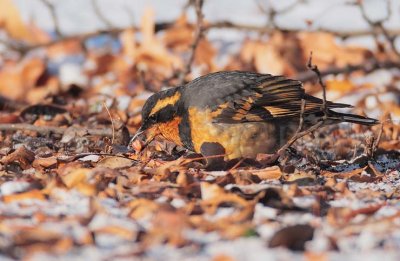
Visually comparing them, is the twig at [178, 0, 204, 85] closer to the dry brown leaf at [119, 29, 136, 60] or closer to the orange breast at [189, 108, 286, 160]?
the dry brown leaf at [119, 29, 136, 60]

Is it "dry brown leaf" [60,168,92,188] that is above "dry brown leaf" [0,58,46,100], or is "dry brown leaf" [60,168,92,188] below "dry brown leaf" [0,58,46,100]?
below

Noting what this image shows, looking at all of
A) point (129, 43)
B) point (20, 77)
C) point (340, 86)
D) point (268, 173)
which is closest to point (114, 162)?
point (268, 173)

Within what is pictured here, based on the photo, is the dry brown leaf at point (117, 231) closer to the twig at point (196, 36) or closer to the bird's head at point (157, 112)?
the bird's head at point (157, 112)

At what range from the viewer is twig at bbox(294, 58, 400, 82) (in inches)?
338

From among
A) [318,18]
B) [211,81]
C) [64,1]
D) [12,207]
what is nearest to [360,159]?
[211,81]

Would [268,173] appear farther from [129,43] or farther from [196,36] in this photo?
[129,43]

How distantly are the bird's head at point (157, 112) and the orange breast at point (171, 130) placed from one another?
0.9 inches

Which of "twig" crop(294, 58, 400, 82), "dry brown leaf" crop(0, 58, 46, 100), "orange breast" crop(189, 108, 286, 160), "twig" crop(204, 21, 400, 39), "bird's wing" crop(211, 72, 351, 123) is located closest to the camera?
"orange breast" crop(189, 108, 286, 160)

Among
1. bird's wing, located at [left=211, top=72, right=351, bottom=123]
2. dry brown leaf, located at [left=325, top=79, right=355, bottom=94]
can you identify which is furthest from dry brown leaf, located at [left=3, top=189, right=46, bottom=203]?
dry brown leaf, located at [left=325, top=79, right=355, bottom=94]

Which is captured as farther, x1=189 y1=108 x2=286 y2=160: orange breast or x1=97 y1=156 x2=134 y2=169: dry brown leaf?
x1=189 y1=108 x2=286 y2=160: orange breast

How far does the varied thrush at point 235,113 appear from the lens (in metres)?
5.29

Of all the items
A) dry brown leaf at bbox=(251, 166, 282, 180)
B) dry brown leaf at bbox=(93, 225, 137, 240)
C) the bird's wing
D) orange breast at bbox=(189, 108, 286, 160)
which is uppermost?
the bird's wing

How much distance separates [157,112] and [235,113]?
1.93 ft

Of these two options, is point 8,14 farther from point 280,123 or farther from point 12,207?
point 12,207
